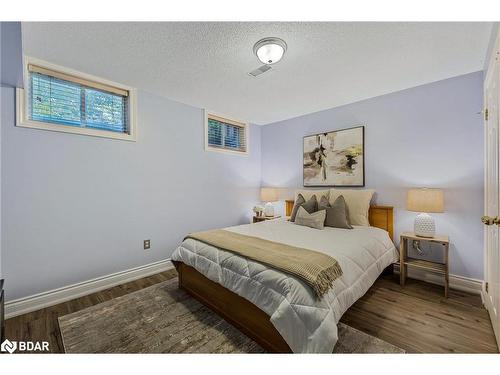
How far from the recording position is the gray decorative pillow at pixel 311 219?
8.81 ft

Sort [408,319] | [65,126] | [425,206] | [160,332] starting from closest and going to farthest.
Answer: [160,332]
[408,319]
[65,126]
[425,206]

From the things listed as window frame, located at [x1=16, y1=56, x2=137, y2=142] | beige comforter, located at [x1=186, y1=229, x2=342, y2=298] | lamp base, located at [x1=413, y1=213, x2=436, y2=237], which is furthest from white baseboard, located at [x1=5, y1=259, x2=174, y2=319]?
lamp base, located at [x1=413, y1=213, x2=436, y2=237]

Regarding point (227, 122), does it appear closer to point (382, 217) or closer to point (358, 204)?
point (358, 204)

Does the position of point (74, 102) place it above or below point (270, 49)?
below

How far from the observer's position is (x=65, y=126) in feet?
7.30

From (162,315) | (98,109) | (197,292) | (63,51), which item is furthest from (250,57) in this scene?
(162,315)

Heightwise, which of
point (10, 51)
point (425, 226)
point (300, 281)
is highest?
point (10, 51)

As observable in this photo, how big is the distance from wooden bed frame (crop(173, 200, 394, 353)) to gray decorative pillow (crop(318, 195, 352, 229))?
160 centimetres

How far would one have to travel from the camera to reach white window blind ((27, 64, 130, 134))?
2139 millimetres

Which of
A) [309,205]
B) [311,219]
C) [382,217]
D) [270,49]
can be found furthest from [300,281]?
[382,217]

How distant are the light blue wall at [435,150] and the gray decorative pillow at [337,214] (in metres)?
0.64

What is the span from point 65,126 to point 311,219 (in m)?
2.96

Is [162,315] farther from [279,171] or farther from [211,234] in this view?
[279,171]

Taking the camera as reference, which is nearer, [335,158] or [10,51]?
[10,51]
